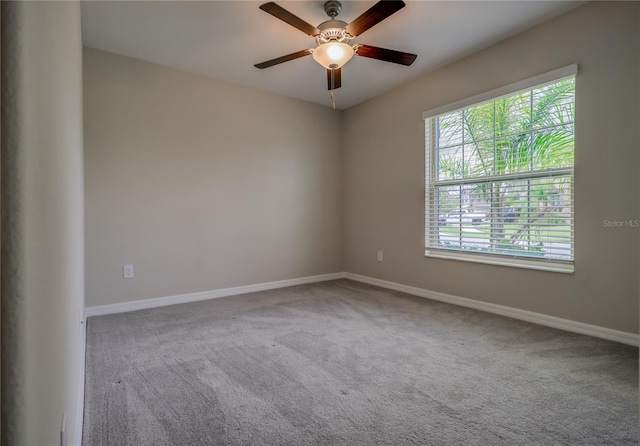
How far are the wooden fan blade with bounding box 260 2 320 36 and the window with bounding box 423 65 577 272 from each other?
1.80 metres

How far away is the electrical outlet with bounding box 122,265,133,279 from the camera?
3.11 meters

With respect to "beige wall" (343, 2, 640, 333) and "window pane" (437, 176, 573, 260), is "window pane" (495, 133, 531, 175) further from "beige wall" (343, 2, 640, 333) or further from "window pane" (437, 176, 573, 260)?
"beige wall" (343, 2, 640, 333)

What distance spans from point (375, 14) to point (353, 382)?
2.17 m

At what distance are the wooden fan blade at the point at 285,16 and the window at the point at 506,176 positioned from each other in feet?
5.92

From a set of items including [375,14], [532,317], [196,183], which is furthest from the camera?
[196,183]

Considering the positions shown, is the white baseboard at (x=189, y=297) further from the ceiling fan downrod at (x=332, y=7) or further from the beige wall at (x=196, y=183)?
the ceiling fan downrod at (x=332, y=7)

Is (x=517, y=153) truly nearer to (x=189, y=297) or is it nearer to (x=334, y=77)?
A: (x=334, y=77)

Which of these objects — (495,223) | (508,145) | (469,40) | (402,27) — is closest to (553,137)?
(508,145)

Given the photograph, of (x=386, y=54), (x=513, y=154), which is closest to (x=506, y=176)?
(x=513, y=154)

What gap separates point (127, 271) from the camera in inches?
123

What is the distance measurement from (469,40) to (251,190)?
2.66 m

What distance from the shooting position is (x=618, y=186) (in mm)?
2279

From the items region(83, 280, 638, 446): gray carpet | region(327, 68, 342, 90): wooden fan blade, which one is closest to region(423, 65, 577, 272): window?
region(83, 280, 638, 446): gray carpet

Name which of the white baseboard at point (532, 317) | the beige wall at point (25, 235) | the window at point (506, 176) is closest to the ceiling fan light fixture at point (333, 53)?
the window at point (506, 176)
